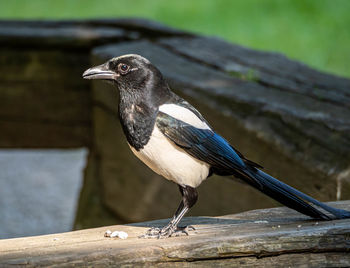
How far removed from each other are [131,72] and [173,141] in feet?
0.76

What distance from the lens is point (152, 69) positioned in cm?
164

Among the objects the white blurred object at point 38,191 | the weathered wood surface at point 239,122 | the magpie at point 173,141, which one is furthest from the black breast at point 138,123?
the white blurred object at point 38,191

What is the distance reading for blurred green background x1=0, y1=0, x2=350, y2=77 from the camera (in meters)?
4.93

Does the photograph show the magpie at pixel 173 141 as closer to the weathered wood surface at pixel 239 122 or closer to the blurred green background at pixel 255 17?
the weathered wood surface at pixel 239 122

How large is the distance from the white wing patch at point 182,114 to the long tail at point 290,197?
0.19m

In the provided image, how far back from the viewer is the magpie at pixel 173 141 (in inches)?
62.3

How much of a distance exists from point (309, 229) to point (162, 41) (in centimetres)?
221

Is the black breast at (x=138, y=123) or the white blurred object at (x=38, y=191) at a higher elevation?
the black breast at (x=138, y=123)

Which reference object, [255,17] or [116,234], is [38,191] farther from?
[116,234]

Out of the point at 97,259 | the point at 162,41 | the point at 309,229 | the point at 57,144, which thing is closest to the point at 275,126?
the point at 309,229

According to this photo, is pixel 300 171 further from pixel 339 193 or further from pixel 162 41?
pixel 162 41

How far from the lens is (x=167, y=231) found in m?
1.53

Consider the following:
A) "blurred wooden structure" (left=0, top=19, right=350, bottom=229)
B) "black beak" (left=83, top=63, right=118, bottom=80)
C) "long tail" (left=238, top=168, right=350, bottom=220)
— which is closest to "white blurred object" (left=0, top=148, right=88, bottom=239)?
"blurred wooden structure" (left=0, top=19, right=350, bottom=229)

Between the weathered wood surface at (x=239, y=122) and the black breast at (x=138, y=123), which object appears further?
the weathered wood surface at (x=239, y=122)
